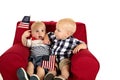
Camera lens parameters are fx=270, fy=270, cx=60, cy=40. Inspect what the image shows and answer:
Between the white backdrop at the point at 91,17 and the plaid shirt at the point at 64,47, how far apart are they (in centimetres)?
57

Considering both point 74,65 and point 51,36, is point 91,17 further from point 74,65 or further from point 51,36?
point 74,65

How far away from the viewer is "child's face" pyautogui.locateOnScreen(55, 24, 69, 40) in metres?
2.49

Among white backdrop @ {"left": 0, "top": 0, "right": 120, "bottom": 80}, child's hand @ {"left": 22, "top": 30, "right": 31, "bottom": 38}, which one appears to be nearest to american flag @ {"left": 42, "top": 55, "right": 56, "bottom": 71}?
child's hand @ {"left": 22, "top": 30, "right": 31, "bottom": 38}

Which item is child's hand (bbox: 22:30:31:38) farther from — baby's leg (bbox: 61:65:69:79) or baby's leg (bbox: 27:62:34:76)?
baby's leg (bbox: 61:65:69:79)

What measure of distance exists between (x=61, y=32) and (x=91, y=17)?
0.73 metres

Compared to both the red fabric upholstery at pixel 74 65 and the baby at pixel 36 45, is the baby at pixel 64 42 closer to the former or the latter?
the baby at pixel 36 45

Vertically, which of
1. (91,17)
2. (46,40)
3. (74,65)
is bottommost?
(74,65)

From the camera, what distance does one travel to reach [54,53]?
2.57m

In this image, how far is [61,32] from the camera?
2.50 m

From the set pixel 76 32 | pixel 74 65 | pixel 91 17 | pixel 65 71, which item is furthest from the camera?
pixel 91 17

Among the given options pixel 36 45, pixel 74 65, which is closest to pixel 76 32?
pixel 36 45

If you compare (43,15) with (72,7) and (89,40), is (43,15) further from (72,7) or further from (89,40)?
(89,40)

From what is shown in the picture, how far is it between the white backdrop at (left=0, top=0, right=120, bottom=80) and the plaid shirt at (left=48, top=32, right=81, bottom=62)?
22.4 inches

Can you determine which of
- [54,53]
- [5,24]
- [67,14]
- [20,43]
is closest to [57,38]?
[54,53]
